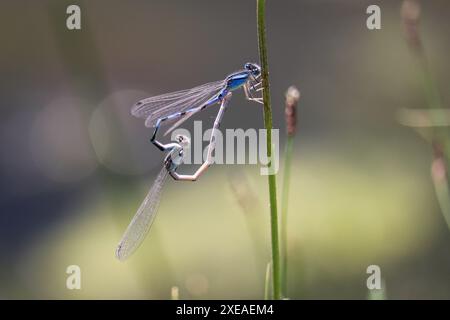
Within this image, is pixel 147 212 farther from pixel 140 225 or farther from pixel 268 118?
Result: pixel 268 118

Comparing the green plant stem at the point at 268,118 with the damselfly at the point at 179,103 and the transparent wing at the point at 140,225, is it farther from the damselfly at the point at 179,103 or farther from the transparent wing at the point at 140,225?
the damselfly at the point at 179,103

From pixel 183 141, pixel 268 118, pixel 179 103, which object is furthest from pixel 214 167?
pixel 268 118

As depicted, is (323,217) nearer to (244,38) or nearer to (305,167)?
(305,167)

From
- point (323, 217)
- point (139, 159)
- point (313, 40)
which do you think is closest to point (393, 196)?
point (323, 217)

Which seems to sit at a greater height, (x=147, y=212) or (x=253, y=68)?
(x=253, y=68)

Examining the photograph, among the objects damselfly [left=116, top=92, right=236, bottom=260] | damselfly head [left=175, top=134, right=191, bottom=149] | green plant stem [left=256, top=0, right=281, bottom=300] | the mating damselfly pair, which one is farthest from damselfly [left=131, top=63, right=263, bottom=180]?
green plant stem [left=256, top=0, right=281, bottom=300]

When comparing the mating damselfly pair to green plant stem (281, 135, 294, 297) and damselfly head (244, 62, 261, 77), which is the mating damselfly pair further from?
green plant stem (281, 135, 294, 297)
